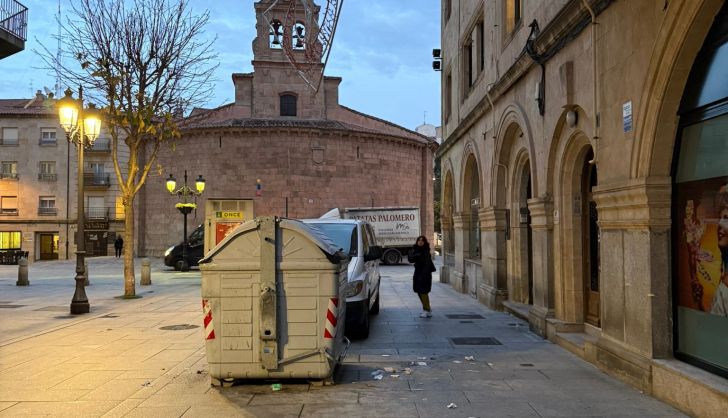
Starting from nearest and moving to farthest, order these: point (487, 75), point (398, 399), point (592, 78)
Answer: point (398, 399), point (592, 78), point (487, 75)

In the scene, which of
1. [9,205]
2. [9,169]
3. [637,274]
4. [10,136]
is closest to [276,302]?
[637,274]

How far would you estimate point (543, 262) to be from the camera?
30.7 feet

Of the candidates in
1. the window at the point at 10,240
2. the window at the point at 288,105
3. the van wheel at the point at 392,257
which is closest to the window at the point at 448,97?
the van wheel at the point at 392,257

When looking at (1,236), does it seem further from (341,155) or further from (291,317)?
(291,317)

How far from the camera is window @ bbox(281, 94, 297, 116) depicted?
43000 mm

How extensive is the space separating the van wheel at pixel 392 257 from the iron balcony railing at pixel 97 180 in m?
30.2

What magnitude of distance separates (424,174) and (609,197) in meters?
38.0

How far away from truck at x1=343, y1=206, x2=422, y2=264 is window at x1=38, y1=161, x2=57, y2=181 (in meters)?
32.5

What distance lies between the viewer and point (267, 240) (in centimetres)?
593

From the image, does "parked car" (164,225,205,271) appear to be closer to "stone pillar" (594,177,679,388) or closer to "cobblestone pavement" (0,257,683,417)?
"cobblestone pavement" (0,257,683,417)

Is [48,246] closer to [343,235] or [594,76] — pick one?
[343,235]

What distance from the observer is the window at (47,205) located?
48.7m

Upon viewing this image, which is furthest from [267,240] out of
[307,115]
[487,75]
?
[307,115]

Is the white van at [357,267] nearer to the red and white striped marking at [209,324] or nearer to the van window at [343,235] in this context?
the van window at [343,235]
